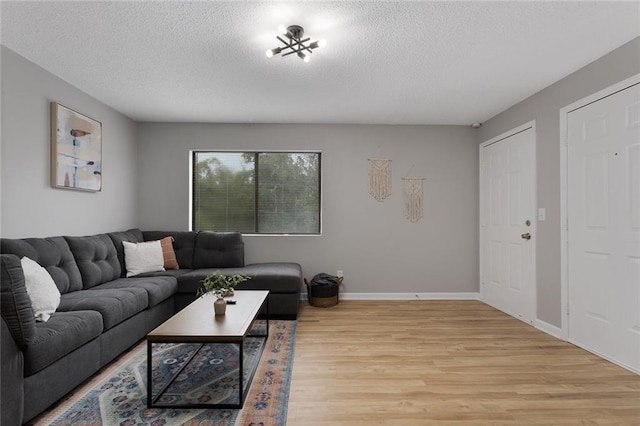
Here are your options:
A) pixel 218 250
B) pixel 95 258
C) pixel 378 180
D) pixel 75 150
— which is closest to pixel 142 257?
pixel 95 258

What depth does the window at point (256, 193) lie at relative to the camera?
4.64 metres

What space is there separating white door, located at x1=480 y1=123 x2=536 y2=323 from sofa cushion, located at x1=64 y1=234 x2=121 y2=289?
173 inches

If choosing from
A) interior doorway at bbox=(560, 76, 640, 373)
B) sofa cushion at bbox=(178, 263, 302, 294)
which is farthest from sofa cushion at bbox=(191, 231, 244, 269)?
interior doorway at bbox=(560, 76, 640, 373)

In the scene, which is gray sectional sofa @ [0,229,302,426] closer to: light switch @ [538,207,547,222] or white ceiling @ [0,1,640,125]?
white ceiling @ [0,1,640,125]

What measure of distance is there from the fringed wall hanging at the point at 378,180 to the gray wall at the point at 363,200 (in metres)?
0.07

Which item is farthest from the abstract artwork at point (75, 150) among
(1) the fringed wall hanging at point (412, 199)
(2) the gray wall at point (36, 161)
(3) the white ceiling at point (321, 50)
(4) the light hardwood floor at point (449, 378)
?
(1) the fringed wall hanging at point (412, 199)

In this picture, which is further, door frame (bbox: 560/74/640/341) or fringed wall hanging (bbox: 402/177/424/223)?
fringed wall hanging (bbox: 402/177/424/223)

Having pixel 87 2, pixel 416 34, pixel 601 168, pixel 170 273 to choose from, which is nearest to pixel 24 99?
pixel 87 2

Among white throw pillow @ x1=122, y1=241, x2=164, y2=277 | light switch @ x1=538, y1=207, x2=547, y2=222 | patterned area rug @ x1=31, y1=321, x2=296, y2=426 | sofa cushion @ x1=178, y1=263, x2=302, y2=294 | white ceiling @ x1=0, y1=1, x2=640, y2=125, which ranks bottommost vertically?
patterned area rug @ x1=31, y1=321, x2=296, y2=426

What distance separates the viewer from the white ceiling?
2.08 meters

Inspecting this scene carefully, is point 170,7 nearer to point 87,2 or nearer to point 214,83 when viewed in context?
point 87,2

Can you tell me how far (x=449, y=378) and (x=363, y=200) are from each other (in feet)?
8.77

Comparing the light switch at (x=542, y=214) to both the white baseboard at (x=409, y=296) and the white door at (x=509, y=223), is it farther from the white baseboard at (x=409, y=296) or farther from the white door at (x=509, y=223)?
the white baseboard at (x=409, y=296)

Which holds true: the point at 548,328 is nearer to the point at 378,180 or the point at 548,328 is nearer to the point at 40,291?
the point at 378,180
